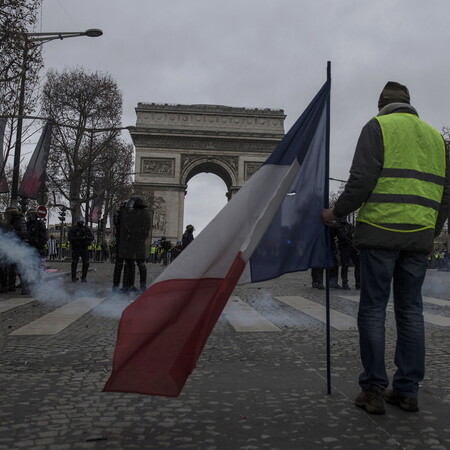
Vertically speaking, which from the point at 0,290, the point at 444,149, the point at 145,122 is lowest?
the point at 0,290

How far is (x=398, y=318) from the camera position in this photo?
2945 mm

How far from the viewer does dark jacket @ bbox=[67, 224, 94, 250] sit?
535 inches

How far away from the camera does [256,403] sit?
2.83m

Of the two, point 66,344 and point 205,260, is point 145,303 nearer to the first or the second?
point 205,260

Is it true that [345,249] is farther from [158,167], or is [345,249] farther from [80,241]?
[158,167]

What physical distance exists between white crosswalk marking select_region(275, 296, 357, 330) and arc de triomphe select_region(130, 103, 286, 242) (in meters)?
40.6

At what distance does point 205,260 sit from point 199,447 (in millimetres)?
822

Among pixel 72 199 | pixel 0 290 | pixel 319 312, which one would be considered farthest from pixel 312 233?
pixel 72 199

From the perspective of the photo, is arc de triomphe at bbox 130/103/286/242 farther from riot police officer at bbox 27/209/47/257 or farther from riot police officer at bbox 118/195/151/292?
riot police officer at bbox 118/195/151/292

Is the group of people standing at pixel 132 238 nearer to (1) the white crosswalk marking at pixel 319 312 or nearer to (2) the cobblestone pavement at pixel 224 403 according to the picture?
(1) the white crosswalk marking at pixel 319 312

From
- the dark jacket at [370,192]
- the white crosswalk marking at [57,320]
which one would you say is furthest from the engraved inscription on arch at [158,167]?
the dark jacket at [370,192]

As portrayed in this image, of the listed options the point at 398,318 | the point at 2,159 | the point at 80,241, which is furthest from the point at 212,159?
the point at 398,318

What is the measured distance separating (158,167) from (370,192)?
4833cm

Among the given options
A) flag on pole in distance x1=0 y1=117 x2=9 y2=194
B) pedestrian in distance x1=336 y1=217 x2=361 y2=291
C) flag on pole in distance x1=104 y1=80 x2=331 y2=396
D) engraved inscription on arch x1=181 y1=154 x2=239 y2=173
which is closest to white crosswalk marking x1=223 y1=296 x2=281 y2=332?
flag on pole in distance x1=104 y1=80 x2=331 y2=396
